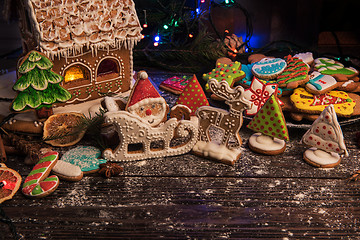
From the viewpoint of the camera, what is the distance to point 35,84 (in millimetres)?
1706

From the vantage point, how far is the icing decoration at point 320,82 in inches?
76.6

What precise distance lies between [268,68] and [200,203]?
942mm

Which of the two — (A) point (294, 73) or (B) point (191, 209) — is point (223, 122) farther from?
(A) point (294, 73)

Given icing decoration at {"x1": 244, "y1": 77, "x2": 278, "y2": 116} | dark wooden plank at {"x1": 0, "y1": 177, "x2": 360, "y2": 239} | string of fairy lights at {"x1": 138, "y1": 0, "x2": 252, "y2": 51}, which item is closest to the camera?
dark wooden plank at {"x1": 0, "y1": 177, "x2": 360, "y2": 239}

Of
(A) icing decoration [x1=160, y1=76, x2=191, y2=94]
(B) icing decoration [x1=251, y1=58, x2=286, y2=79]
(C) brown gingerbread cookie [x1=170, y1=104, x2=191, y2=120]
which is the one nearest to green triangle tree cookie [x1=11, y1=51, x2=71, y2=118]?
(C) brown gingerbread cookie [x1=170, y1=104, x2=191, y2=120]

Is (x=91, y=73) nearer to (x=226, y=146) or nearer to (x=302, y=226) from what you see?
(x=226, y=146)

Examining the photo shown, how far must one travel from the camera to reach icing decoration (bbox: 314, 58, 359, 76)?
2152 millimetres

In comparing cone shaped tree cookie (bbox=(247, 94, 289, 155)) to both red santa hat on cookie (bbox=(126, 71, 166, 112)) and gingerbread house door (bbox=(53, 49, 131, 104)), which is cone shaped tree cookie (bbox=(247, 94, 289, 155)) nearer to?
red santa hat on cookie (bbox=(126, 71, 166, 112))

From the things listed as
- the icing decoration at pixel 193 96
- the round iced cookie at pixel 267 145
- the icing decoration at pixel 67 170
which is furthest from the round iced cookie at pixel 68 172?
the round iced cookie at pixel 267 145

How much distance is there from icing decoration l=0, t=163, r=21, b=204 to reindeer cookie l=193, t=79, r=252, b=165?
0.80 metres

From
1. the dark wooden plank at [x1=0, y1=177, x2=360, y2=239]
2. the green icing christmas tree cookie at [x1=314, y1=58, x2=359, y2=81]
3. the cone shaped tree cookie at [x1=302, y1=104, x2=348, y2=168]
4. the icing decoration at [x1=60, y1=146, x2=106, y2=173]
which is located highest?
the green icing christmas tree cookie at [x1=314, y1=58, x2=359, y2=81]

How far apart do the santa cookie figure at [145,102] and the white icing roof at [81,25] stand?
0.43m

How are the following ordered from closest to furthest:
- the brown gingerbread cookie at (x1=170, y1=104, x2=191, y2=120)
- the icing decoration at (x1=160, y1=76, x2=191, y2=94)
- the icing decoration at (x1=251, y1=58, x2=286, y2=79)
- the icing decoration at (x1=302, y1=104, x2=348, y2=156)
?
the icing decoration at (x1=302, y1=104, x2=348, y2=156), the brown gingerbread cookie at (x1=170, y1=104, x2=191, y2=120), the icing decoration at (x1=251, y1=58, x2=286, y2=79), the icing decoration at (x1=160, y1=76, x2=191, y2=94)

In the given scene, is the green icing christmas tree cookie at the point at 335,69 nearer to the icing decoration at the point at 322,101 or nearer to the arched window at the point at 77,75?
the icing decoration at the point at 322,101
